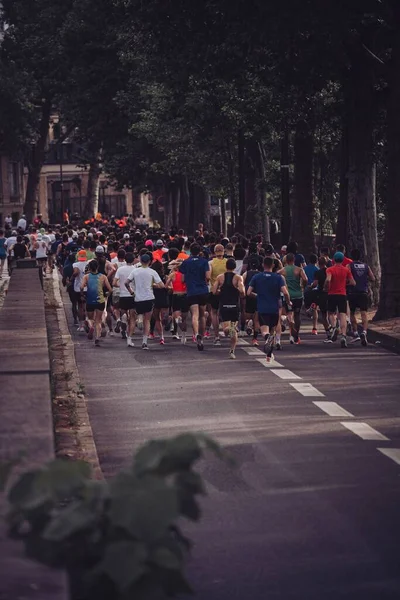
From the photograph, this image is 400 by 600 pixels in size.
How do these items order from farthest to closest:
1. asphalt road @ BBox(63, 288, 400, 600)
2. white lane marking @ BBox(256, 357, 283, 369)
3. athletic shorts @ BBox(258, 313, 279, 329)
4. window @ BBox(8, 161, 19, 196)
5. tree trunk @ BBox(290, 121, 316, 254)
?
window @ BBox(8, 161, 19, 196)
tree trunk @ BBox(290, 121, 316, 254)
athletic shorts @ BBox(258, 313, 279, 329)
white lane marking @ BBox(256, 357, 283, 369)
asphalt road @ BBox(63, 288, 400, 600)

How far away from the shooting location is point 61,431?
15273 mm

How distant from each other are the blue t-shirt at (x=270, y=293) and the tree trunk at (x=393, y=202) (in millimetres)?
5757

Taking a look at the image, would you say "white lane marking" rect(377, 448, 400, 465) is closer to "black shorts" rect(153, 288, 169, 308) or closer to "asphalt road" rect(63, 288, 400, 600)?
"asphalt road" rect(63, 288, 400, 600)

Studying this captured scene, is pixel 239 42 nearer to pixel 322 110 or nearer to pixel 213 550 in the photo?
pixel 322 110

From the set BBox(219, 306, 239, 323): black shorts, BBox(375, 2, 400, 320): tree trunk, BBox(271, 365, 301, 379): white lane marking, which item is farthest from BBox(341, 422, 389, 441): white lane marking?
BBox(375, 2, 400, 320): tree trunk

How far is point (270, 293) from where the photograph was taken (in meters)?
24.2

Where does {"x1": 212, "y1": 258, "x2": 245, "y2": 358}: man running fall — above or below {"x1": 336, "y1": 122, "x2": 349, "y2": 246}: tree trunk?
below

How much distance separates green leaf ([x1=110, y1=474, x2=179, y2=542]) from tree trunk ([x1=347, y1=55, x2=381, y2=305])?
27290mm

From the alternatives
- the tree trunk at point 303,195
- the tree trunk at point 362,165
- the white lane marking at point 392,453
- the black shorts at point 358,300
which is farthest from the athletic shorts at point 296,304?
the white lane marking at point 392,453

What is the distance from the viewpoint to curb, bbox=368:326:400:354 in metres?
25.5

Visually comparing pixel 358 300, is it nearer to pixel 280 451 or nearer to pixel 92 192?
pixel 280 451

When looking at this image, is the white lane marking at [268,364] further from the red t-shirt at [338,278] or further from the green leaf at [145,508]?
the green leaf at [145,508]

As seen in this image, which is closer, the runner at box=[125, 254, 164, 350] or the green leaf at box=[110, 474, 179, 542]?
the green leaf at box=[110, 474, 179, 542]

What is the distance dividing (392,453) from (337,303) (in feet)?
42.3
